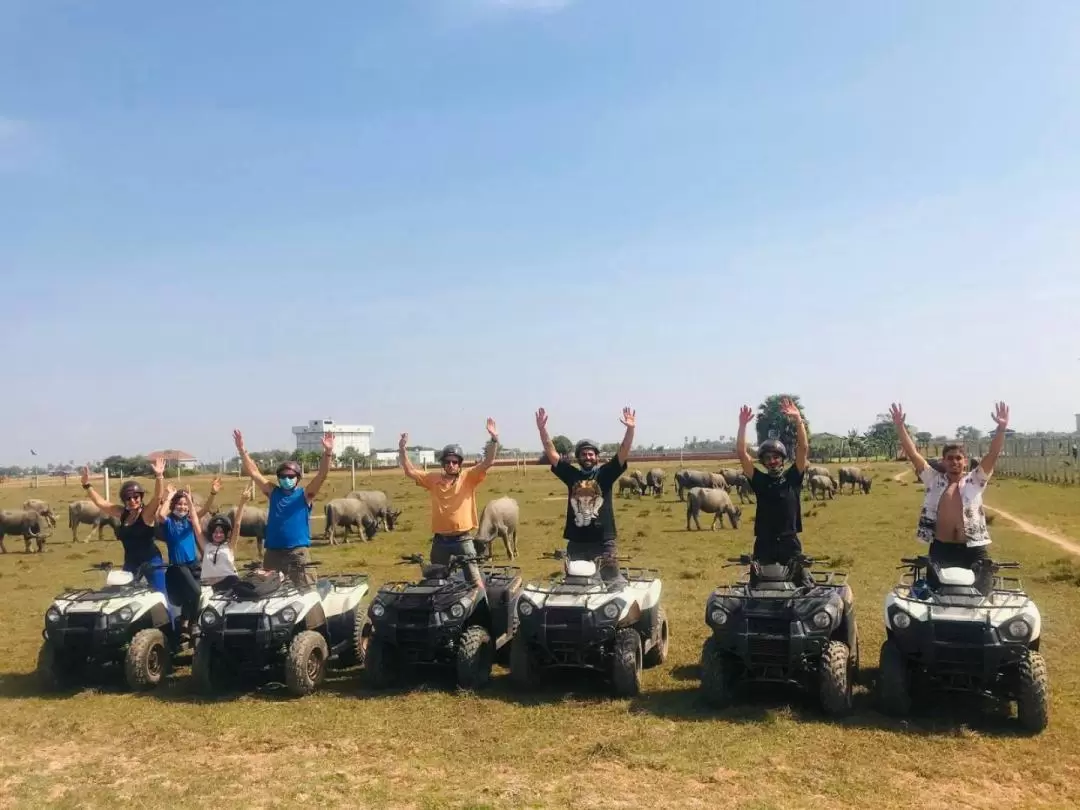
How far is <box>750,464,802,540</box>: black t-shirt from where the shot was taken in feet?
27.4

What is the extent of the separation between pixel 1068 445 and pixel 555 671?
4312 centimetres

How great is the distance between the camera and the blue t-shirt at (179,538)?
9805 mm

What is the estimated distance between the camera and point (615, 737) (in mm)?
7457

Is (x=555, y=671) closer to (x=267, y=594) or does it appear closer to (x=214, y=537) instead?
(x=267, y=594)

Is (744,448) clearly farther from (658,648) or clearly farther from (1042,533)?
(1042,533)

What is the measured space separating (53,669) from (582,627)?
18.5 ft

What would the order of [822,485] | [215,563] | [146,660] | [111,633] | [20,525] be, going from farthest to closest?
[822,485]
[20,525]
[215,563]
[146,660]
[111,633]

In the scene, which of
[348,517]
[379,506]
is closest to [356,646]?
[348,517]

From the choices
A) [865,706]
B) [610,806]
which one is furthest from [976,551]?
[610,806]

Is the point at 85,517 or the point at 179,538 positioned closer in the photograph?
the point at 179,538

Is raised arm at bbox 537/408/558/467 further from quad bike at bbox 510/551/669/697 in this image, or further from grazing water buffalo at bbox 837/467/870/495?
grazing water buffalo at bbox 837/467/870/495

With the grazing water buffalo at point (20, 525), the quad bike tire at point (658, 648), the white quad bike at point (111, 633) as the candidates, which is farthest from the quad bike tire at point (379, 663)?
the grazing water buffalo at point (20, 525)

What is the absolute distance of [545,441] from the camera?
945cm

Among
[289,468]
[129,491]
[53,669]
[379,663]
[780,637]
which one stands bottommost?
[53,669]
